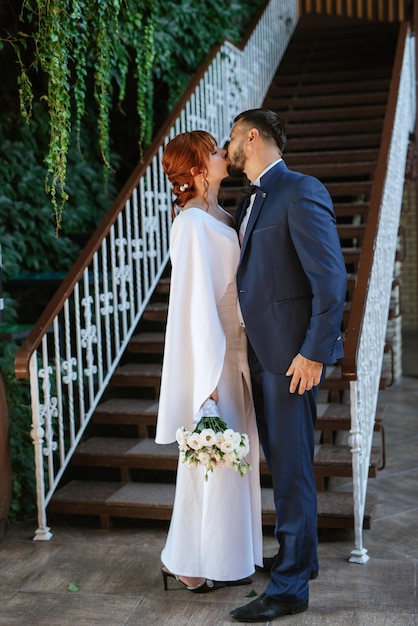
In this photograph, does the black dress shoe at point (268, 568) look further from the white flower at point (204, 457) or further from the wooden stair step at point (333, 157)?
the wooden stair step at point (333, 157)

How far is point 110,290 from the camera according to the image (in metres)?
5.32

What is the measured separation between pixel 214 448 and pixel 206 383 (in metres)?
0.26

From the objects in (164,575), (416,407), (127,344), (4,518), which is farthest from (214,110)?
(164,575)

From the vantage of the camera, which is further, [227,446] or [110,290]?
[110,290]

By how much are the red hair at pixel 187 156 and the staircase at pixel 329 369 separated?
13.7 inches

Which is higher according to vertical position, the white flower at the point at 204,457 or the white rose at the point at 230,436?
the white rose at the point at 230,436

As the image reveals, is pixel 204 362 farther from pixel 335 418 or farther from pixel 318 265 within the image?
pixel 335 418

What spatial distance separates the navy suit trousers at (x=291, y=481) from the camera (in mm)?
2934

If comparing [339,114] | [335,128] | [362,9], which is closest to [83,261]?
[335,128]

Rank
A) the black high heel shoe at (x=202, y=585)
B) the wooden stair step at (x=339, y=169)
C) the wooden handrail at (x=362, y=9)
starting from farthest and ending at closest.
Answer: the wooden handrail at (x=362, y=9)
the wooden stair step at (x=339, y=169)
the black high heel shoe at (x=202, y=585)

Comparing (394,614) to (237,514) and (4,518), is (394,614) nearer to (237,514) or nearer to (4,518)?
(237,514)

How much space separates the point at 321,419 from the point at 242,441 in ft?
4.91

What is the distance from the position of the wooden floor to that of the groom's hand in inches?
32.3

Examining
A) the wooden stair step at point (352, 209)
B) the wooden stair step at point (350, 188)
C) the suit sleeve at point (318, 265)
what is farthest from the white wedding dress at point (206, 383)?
the wooden stair step at point (350, 188)
